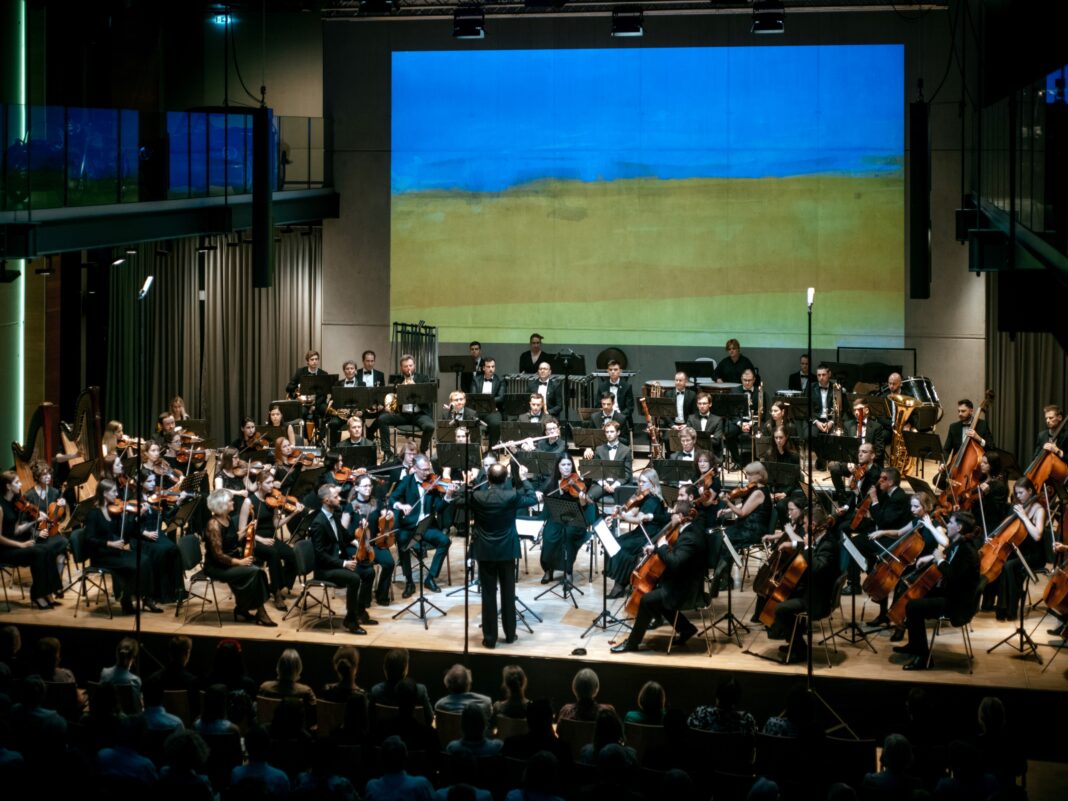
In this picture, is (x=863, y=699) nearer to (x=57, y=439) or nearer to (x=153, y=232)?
(x=153, y=232)

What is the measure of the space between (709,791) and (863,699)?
340 cm

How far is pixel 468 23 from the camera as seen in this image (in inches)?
676

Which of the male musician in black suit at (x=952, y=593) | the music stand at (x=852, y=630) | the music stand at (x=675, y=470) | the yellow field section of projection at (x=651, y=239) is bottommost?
the music stand at (x=852, y=630)

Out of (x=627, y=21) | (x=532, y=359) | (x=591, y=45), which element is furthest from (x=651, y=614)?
(x=591, y=45)

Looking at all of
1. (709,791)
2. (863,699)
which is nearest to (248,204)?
(863,699)

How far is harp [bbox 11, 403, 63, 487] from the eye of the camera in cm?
1438

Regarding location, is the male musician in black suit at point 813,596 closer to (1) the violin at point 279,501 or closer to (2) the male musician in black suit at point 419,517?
(2) the male musician in black suit at point 419,517

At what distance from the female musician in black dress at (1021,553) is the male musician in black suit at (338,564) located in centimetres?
544

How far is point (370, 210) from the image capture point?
67.5 feet

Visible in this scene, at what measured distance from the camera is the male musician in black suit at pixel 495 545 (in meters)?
10.6

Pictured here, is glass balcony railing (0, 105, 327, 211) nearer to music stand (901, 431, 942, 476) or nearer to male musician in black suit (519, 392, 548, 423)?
male musician in black suit (519, 392, 548, 423)

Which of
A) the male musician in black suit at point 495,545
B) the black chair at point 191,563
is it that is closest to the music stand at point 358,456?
the black chair at point 191,563

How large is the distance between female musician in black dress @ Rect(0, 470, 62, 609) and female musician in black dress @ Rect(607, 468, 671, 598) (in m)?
5.02

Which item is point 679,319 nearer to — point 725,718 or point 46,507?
point 46,507
